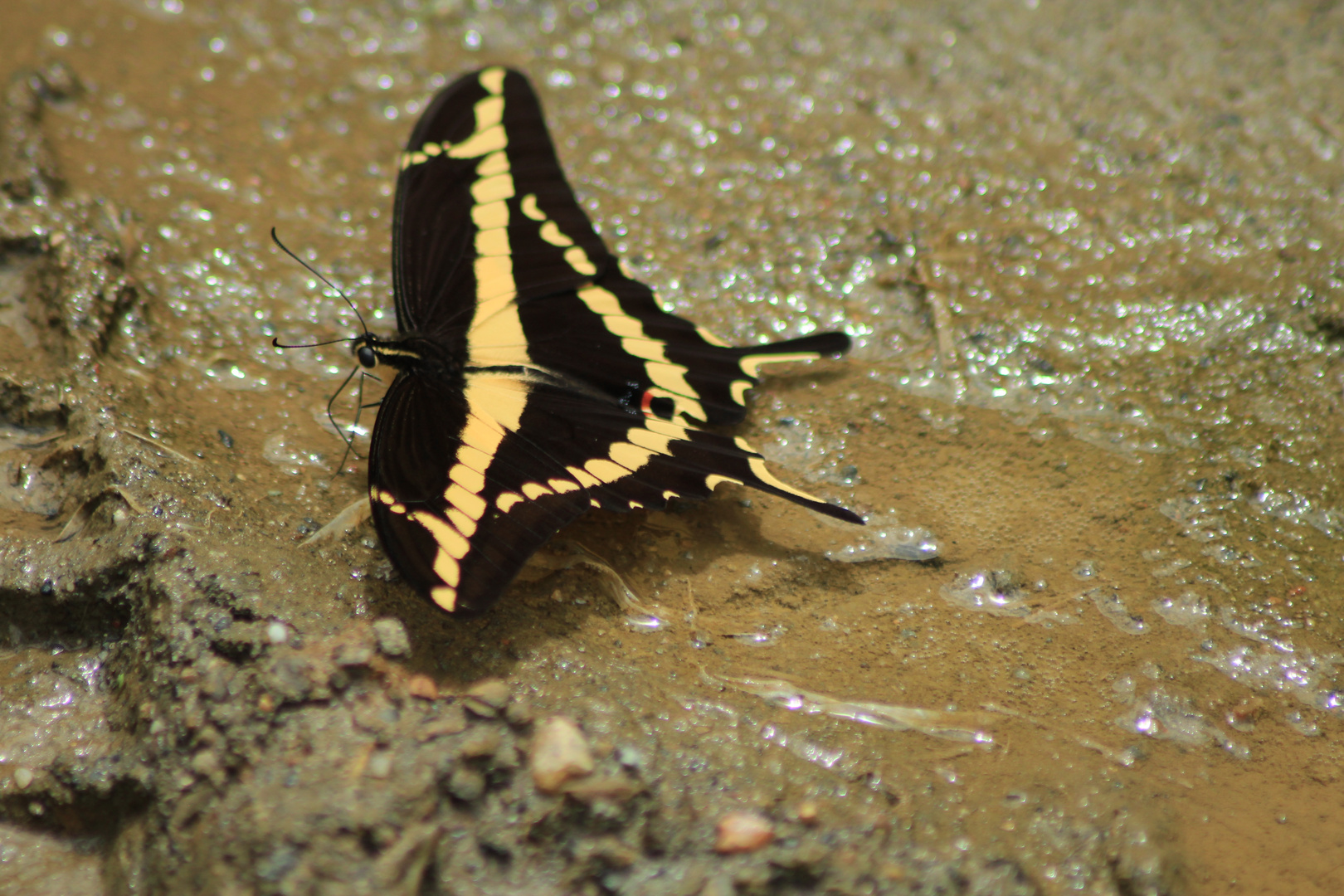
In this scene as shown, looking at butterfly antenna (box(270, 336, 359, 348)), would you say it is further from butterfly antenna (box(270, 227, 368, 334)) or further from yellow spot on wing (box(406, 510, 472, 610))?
yellow spot on wing (box(406, 510, 472, 610))

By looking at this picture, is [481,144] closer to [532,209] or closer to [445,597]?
[532,209]

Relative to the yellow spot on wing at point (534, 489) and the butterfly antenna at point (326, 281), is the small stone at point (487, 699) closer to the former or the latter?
the yellow spot on wing at point (534, 489)

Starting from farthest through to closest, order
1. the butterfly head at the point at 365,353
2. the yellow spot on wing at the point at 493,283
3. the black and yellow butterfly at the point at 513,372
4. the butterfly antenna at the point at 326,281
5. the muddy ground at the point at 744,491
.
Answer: the butterfly antenna at the point at 326,281 < the yellow spot on wing at the point at 493,283 < the butterfly head at the point at 365,353 < the black and yellow butterfly at the point at 513,372 < the muddy ground at the point at 744,491

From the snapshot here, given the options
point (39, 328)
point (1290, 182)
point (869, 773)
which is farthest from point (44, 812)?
point (1290, 182)

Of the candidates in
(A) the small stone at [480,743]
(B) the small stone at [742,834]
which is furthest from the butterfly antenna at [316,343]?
(B) the small stone at [742,834]

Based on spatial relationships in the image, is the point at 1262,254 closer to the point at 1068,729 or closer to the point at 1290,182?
the point at 1290,182

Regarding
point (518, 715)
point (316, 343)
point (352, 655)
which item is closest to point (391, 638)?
point (352, 655)
